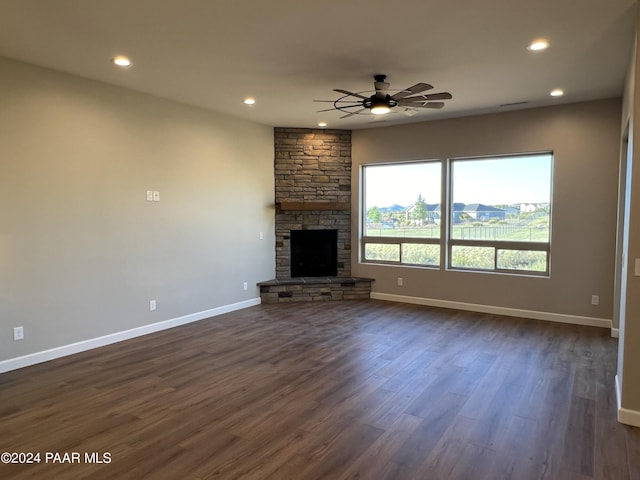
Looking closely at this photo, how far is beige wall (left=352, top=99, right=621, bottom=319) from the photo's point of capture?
16.6ft

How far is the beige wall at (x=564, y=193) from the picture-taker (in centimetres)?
505

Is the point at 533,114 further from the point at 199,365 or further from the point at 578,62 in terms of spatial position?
the point at 199,365

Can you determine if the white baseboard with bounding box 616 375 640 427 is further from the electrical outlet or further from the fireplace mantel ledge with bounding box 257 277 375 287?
the electrical outlet

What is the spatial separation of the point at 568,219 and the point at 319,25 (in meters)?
4.15

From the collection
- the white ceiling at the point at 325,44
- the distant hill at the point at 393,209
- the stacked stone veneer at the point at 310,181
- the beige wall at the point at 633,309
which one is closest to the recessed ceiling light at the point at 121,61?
the white ceiling at the point at 325,44

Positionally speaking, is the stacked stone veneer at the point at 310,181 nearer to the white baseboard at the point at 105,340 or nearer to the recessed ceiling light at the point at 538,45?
the white baseboard at the point at 105,340

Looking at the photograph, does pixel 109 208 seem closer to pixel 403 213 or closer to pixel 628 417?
pixel 403 213

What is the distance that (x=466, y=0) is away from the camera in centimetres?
268

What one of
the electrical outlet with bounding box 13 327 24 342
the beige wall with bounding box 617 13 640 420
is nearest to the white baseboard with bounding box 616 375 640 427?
the beige wall with bounding box 617 13 640 420

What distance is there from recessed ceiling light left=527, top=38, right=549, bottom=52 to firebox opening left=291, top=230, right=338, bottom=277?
4157mm

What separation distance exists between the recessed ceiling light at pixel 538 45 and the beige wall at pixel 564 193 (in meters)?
2.18

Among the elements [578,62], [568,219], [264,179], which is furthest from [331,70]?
[568,219]

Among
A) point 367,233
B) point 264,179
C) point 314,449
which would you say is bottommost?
point 314,449

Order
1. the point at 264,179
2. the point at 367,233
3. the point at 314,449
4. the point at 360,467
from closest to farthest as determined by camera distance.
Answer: the point at 360,467 → the point at 314,449 → the point at 264,179 → the point at 367,233
